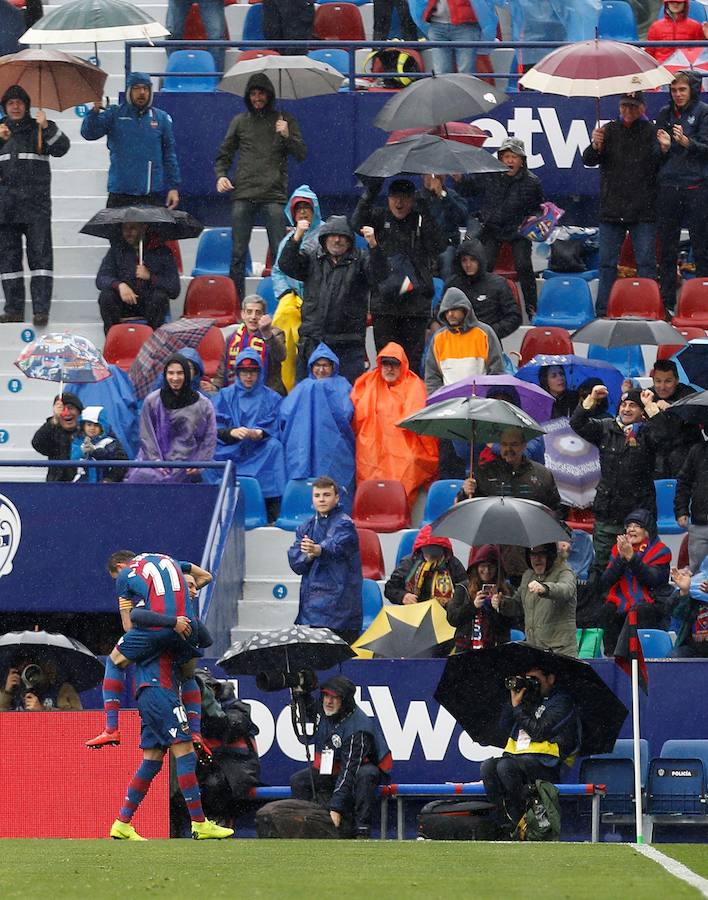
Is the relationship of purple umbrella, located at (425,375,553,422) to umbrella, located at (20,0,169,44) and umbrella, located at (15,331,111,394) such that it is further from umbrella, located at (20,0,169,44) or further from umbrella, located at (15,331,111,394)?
umbrella, located at (20,0,169,44)

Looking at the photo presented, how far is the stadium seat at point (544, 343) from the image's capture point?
725 inches

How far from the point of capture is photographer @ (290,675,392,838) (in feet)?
43.2

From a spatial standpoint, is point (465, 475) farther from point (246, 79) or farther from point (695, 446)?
point (246, 79)

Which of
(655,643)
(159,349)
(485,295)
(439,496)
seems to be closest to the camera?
(655,643)

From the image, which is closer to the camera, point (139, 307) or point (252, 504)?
point (252, 504)

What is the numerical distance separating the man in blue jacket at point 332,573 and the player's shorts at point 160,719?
291 centimetres

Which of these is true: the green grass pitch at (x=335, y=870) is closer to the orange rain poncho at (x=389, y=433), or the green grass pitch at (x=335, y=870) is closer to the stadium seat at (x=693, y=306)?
the orange rain poncho at (x=389, y=433)

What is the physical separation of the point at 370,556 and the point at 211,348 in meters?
3.03

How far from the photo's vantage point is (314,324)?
17.5 metres

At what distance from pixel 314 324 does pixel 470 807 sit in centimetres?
543

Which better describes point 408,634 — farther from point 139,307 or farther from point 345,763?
point 139,307

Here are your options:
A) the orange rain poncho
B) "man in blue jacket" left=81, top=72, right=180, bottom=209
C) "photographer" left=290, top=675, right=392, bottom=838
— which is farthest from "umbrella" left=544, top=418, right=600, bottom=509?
"man in blue jacket" left=81, top=72, right=180, bottom=209

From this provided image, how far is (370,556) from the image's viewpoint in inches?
639

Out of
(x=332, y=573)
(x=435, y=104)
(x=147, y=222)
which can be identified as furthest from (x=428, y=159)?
(x=332, y=573)
